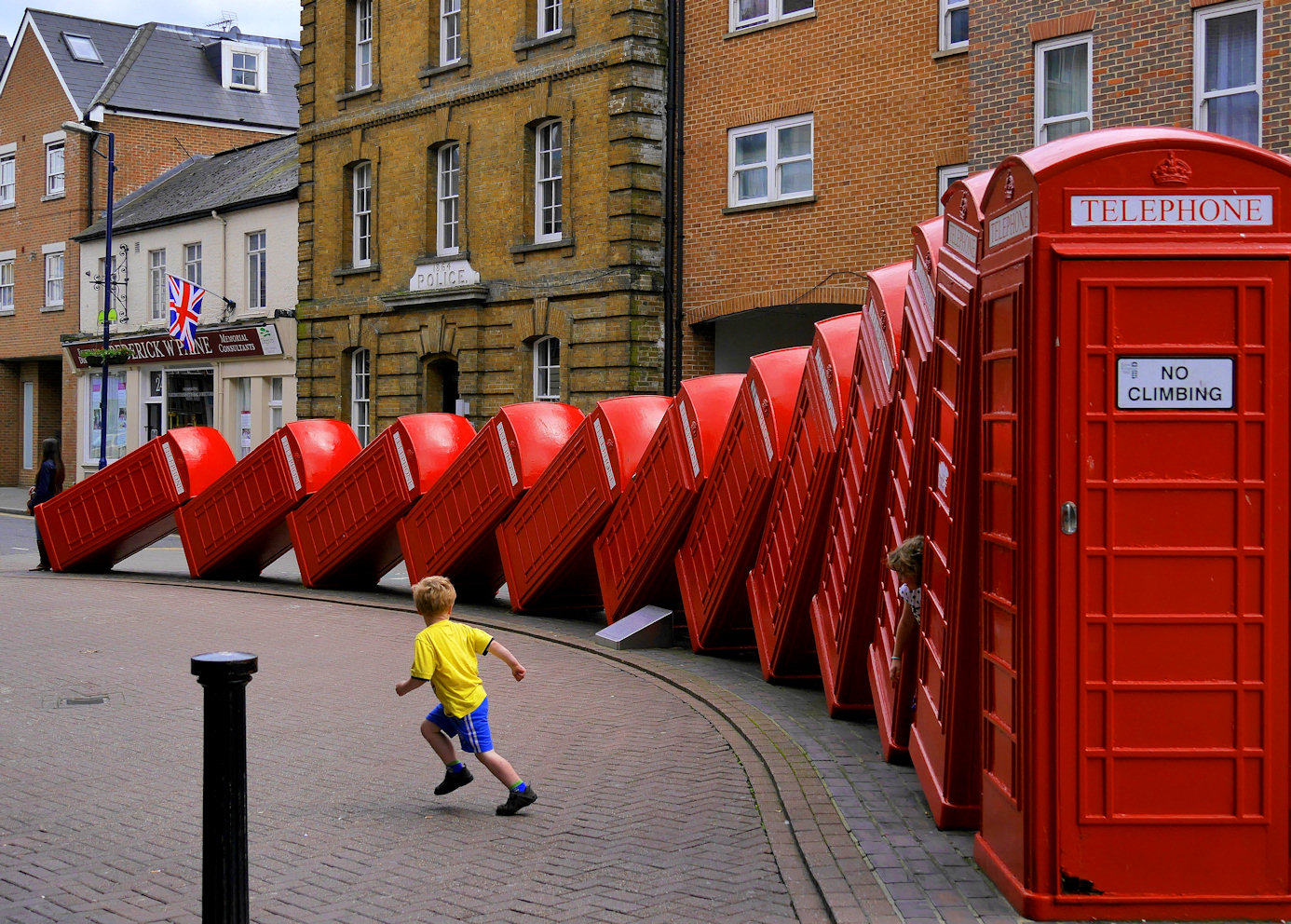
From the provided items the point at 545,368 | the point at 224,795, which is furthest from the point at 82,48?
the point at 224,795

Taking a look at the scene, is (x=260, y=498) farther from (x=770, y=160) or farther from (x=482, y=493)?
(x=770, y=160)

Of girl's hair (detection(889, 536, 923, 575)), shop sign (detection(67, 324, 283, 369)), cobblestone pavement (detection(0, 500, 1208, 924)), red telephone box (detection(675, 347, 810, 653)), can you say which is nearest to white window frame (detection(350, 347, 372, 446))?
shop sign (detection(67, 324, 283, 369))

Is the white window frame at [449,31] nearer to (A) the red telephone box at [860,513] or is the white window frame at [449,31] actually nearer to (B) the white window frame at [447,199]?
(B) the white window frame at [447,199]

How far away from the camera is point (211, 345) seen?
105 ft

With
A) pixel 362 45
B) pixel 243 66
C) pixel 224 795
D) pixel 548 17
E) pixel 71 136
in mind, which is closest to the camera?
pixel 224 795

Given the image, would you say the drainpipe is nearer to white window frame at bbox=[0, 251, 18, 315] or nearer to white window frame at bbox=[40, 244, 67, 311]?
white window frame at bbox=[40, 244, 67, 311]

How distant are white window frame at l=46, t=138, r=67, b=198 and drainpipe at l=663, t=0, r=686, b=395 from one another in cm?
2292

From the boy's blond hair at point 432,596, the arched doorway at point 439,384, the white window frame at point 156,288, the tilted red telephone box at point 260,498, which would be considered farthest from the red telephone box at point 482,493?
the white window frame at point 156,288

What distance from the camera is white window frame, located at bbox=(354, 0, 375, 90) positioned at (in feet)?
91.0

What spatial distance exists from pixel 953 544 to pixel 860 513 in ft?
6.84

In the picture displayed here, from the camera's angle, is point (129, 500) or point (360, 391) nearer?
→ point (129, 500)

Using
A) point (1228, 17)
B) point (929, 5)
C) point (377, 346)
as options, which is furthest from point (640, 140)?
point (1228, 17)

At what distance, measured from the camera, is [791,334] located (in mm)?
22469

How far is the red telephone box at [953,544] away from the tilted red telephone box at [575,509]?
19.8 feet
